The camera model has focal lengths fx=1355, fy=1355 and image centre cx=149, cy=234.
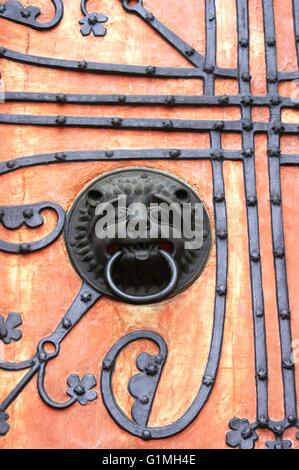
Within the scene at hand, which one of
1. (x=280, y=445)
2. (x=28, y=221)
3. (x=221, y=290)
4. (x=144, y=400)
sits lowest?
(x=280, y=445)

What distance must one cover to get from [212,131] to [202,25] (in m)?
0.37

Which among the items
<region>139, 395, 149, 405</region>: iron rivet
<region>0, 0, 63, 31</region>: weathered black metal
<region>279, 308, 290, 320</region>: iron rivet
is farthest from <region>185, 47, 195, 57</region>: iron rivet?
<region>139, 395, 149, 405</region>: iron rivet

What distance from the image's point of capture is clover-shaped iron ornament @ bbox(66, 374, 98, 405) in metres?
3.81

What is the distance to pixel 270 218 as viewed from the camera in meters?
4.03

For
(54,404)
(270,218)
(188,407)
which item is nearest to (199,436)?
(188,407)

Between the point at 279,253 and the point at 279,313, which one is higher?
the point at 279,253

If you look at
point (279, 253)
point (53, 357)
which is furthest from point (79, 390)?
point (279, 253)

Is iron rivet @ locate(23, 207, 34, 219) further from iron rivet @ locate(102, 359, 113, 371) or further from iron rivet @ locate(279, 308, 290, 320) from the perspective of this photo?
iron rivet @ locate(279, 308, 290, 320)

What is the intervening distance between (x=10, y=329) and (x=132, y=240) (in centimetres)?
43

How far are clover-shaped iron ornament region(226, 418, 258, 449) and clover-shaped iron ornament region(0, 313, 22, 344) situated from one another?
657 mm

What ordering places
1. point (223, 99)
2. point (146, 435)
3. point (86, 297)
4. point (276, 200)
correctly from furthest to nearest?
point (223, 99) → point (276, 200) → point (86, 297) → point (146, 435)

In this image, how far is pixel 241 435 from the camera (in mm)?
3799

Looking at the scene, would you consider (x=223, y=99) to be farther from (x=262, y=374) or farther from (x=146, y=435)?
(x=146, y=435)

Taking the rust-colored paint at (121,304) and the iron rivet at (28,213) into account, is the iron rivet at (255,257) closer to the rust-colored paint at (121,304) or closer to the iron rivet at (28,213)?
the rust-colored paint at (121,304)
